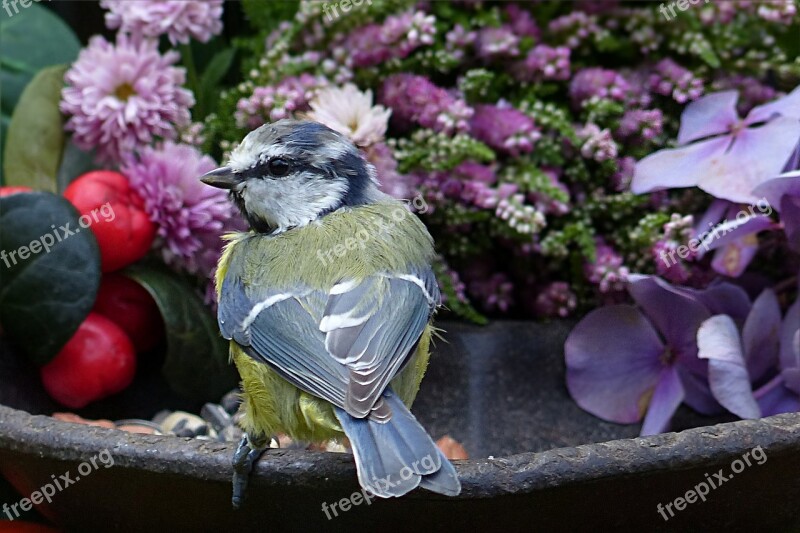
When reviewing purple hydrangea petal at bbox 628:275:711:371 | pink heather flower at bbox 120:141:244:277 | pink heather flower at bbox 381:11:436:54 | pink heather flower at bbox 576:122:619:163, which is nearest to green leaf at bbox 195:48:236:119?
pink heather flower at bbox 120:141:244:277

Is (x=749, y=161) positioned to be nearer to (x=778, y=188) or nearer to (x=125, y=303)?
(x=778, y=188)

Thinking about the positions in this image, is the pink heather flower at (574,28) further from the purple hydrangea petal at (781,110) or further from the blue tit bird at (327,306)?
the blue tit bird at (327,306)

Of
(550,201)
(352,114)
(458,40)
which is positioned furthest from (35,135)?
(550,201)

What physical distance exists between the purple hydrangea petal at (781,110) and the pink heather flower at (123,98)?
0.66 m

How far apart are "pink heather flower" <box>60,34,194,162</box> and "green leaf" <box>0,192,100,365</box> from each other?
13 centimetres

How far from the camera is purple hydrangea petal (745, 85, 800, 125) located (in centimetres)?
100

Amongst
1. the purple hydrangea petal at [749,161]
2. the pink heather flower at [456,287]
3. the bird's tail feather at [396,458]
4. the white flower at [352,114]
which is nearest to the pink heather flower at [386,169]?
the white flower at [352,114]

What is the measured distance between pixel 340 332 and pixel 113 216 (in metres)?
0.45

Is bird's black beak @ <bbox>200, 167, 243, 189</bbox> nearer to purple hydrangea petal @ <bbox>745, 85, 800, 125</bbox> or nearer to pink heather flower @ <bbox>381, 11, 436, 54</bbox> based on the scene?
pink heather flower @ <bbox>381, 11, 436, 54</bbox>

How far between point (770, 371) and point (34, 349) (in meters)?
0.82

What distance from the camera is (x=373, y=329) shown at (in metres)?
0.68

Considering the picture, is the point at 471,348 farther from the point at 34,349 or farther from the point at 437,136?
the point at 34,349

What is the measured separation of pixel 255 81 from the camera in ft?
3.75

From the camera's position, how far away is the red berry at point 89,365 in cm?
102
